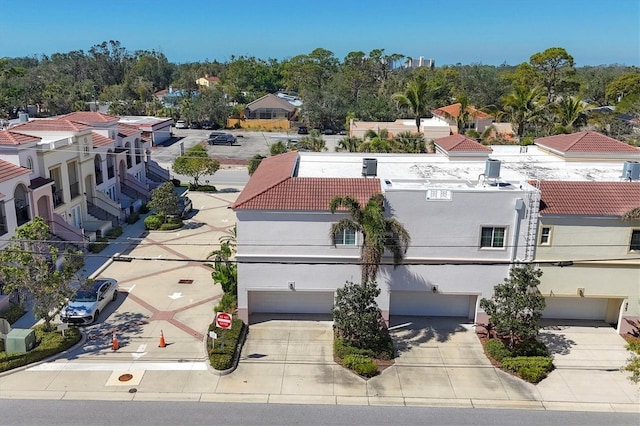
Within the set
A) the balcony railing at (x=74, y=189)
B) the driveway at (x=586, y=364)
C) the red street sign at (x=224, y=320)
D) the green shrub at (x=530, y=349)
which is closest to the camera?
the driveway at (x=586, y=364)

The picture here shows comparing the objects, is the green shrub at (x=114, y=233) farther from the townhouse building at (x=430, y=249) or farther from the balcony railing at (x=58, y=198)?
the townhouse building at (x=430, y=249)

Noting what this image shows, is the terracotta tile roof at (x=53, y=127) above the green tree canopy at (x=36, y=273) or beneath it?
above

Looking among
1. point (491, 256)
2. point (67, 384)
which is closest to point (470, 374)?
point (491, 256)

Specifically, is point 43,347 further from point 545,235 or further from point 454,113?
point 454,113

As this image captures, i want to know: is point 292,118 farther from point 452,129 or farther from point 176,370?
point 176,370

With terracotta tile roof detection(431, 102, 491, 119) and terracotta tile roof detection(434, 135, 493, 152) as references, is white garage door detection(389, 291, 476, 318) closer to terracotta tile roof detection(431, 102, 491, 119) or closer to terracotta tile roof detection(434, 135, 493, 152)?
terracotta tile roof detection(434, 135, 493, 152)

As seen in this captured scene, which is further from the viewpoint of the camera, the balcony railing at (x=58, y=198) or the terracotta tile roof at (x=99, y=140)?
the terracotta tile roof at (x=99, y=140)

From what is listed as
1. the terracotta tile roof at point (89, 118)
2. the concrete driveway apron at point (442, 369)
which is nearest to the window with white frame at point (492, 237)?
the concrete driveway apron at point (442, 369)
